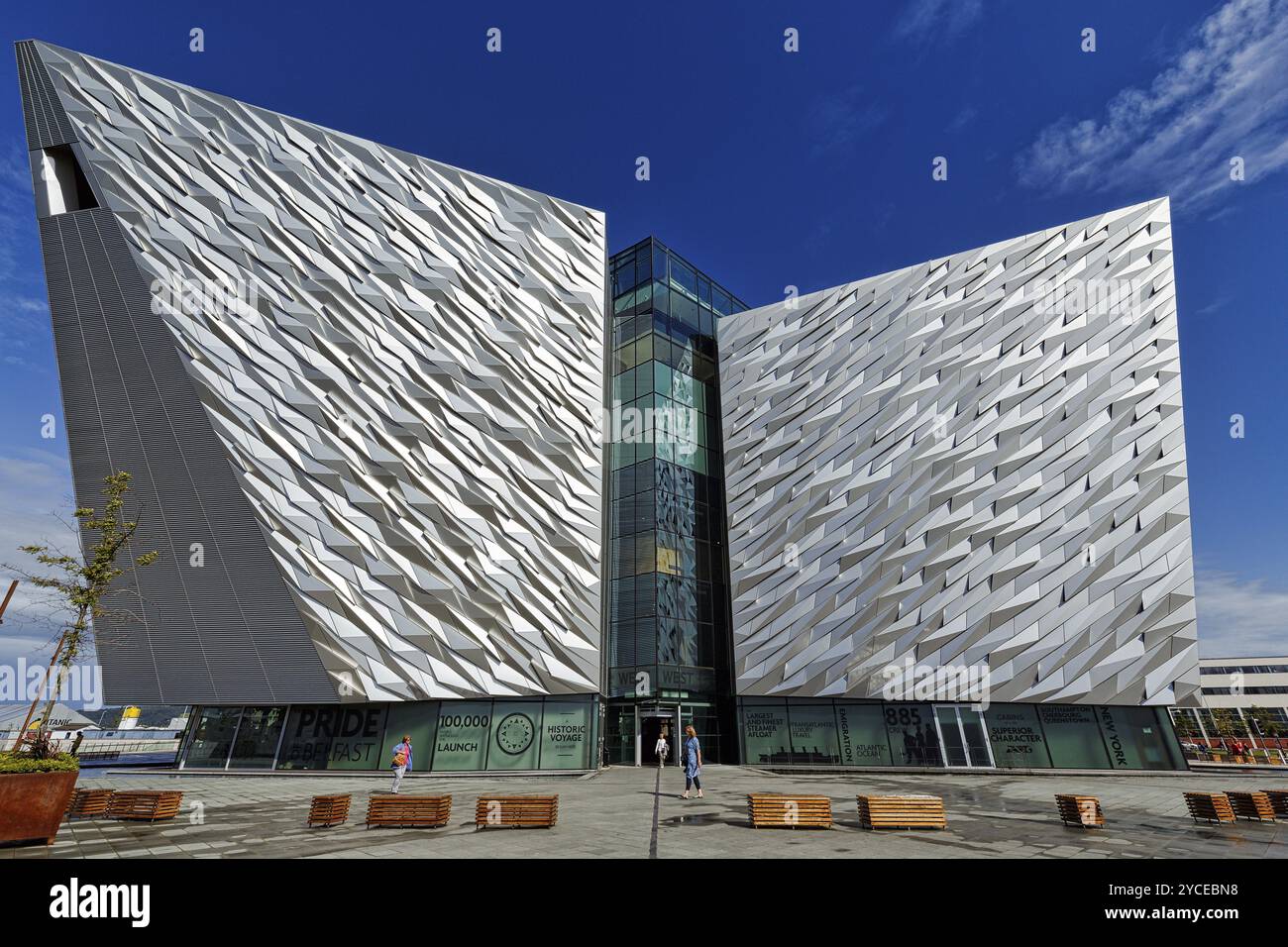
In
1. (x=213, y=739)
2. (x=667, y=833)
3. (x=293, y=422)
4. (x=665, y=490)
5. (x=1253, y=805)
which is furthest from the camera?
(x=665, y=490)

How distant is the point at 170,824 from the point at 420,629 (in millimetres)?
13431

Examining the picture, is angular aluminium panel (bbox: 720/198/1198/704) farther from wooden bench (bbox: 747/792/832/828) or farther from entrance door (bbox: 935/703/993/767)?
wooden bench (bbox: 747/792/832/828)

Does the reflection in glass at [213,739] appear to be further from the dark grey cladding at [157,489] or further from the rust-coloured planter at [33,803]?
the rust-coloured planter at [33,803]

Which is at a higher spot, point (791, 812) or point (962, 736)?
point (962, 736)

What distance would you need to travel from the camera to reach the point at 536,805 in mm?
12578

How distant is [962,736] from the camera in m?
28.4

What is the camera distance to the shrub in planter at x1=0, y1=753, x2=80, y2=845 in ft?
32.1

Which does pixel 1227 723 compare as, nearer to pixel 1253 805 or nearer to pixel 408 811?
pixel 1253 805

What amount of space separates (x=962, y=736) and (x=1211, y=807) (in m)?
16.2

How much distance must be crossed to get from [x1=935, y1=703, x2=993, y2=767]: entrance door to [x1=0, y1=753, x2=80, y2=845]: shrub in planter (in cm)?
2962

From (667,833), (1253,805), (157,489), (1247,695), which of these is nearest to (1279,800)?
(1253,805)

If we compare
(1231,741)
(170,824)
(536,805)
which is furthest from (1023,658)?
(170,824)

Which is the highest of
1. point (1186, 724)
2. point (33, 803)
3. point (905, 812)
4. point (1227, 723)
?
point (1227, 723)
